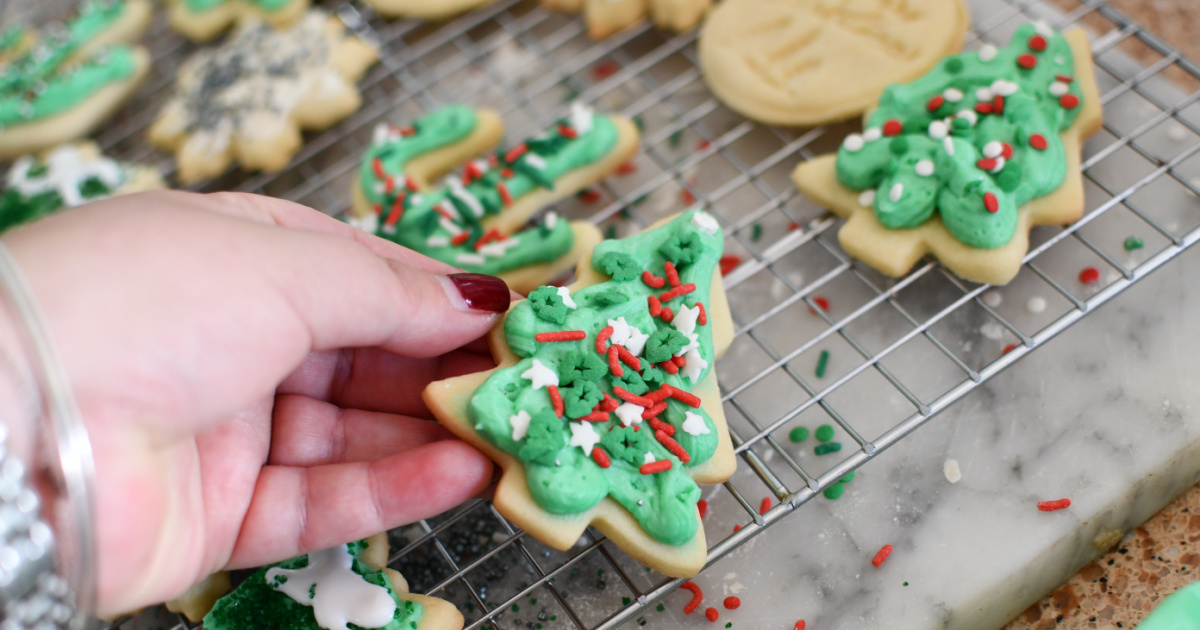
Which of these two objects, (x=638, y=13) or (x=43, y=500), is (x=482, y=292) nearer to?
(x=43, y=500)

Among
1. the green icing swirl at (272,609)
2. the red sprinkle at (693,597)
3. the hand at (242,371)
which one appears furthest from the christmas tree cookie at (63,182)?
the red sprinkle at (693,597)

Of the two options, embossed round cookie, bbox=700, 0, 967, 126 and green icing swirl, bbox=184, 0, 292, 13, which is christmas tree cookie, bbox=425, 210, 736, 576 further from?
green icing swirl, bbox=184, 0, 292, 13

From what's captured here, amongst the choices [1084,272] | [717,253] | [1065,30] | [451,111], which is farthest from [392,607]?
[1065,30]

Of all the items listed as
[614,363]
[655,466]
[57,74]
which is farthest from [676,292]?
[57,74]

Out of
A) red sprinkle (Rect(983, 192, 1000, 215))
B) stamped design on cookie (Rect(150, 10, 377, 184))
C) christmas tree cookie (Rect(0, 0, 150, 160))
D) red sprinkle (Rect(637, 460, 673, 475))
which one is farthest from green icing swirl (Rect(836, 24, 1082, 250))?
christmas tree cookie (Rect(0, 0, 150, 160))

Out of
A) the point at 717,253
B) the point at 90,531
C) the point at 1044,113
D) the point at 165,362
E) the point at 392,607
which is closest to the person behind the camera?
the point at 90,531

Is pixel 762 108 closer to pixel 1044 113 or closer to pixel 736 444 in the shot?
pixel 1044 113
